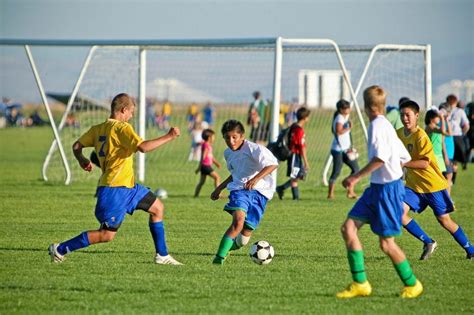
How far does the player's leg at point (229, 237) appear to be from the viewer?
1032cm

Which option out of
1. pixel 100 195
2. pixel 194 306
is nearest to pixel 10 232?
pixel 100 195

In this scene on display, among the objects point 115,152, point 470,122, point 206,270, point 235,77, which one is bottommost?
point 206,270

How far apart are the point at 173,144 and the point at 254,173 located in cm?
2765

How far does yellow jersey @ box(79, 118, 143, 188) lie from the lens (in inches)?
388

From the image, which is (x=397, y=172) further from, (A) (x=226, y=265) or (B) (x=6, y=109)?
(B) (x=6, y=109)

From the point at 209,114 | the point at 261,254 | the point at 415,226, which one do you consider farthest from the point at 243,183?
the point at 209,114

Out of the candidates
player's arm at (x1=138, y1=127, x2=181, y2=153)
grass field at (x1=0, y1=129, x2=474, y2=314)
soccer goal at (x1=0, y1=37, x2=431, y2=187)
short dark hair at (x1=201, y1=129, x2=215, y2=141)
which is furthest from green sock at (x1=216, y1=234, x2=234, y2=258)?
soccer goal at (x1=0, y1=37, x2=431, y2=187)

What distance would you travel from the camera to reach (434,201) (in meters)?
11.0

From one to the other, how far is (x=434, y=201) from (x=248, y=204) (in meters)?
2.03

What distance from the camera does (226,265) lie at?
10.4m

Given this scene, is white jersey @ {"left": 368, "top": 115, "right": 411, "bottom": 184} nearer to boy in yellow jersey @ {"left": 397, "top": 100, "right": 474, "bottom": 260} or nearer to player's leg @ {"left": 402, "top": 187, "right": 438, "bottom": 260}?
boy in yellow jersey @ {"left": 397, "top": 100, "right": 474, "bottom": 260}

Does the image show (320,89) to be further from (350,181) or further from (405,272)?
(350,181)

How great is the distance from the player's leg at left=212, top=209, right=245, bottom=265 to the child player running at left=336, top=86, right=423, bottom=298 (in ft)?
6.91

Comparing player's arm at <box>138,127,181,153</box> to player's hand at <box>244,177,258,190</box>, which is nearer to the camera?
player's arm at <box>138,127,181,153</box>
